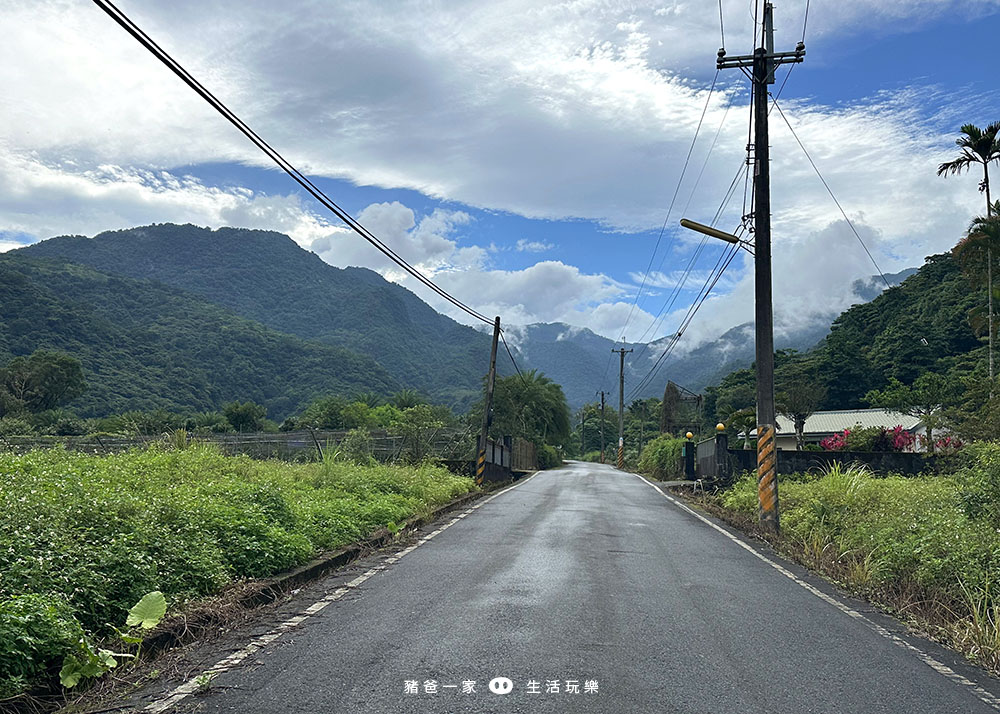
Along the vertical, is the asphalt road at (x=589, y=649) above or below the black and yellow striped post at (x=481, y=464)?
below

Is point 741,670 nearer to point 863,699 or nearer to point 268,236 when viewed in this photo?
point 863,699

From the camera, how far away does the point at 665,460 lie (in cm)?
4547

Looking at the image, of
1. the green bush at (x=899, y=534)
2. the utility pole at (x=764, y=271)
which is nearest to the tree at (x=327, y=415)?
the utility pole at (x=764, y=271)

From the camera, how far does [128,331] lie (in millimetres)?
82125

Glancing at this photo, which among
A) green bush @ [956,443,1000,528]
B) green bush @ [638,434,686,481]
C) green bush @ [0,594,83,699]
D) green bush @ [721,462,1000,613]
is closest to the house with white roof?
green bush @ [638,434,686,481]

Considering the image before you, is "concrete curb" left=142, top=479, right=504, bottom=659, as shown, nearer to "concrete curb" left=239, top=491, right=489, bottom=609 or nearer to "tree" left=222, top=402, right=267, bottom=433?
"concrete curb" left=239, top=491, right=489, bottom=609

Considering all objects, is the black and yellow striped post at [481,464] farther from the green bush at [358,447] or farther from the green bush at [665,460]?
the green bush at [665,460]

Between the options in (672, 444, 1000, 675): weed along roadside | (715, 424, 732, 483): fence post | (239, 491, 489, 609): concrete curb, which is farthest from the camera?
(715, 424, 732, 483): fence post

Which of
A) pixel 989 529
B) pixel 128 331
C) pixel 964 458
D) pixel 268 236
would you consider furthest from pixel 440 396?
pixel 989 529

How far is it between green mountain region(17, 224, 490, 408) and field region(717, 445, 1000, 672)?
102410mm

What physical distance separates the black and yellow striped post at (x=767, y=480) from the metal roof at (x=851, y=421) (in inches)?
1363

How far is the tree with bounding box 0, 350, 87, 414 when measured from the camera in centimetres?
5653

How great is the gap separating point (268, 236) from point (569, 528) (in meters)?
158

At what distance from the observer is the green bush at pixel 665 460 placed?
4112cm
